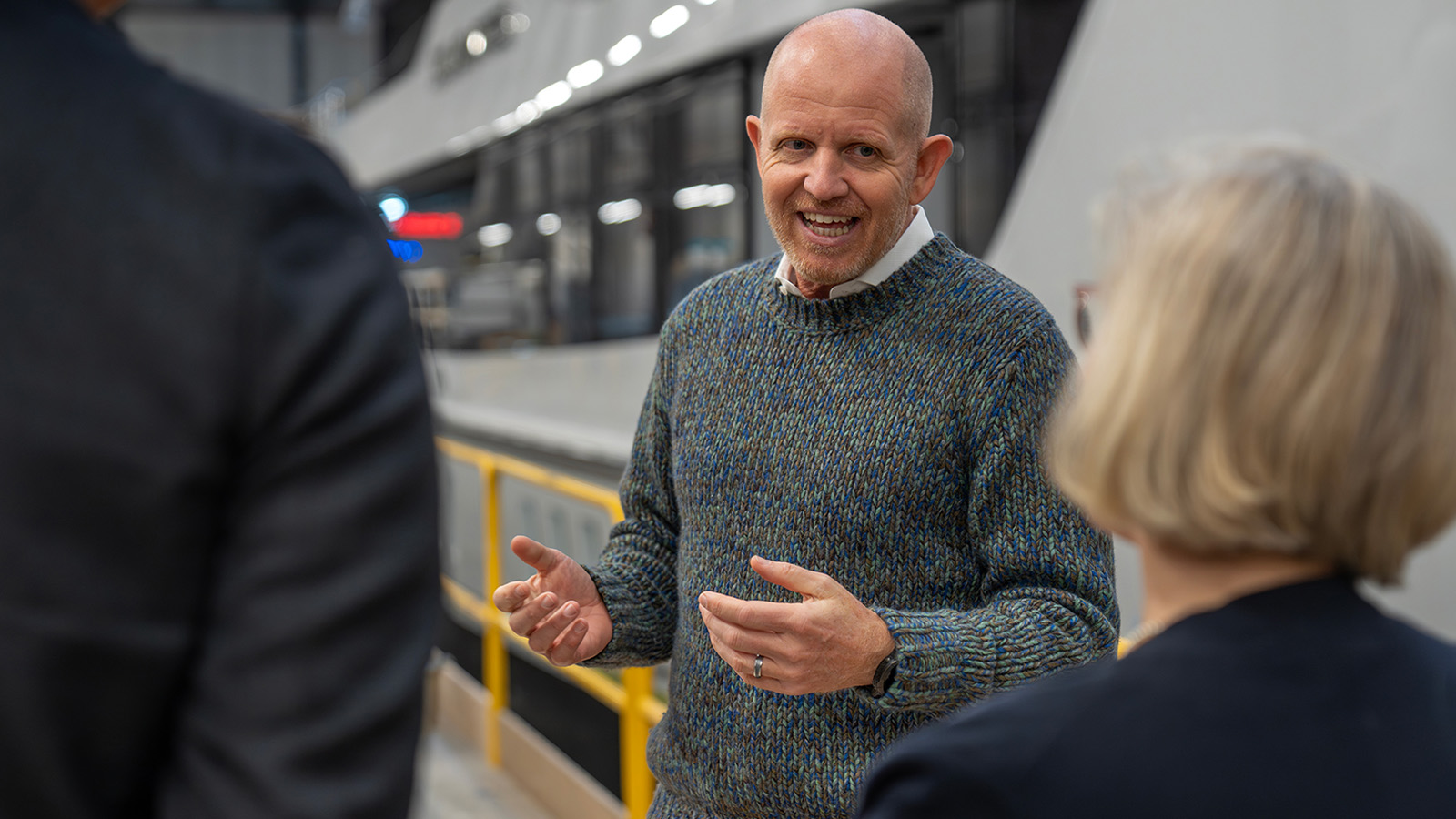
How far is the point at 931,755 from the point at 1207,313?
349 mm

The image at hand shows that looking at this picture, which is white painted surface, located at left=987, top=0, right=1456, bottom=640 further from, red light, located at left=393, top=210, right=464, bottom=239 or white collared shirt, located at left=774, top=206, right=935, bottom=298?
red light, located at left=393, top=210, right=464, bottom=239

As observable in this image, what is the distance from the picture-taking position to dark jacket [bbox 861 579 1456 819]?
2.67 feet

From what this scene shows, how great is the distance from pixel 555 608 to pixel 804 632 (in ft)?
1.39

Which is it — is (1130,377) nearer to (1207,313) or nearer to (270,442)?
(1207,313)

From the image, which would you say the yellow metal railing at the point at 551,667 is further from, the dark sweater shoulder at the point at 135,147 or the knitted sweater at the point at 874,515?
the dark sweater shoulder at the point at 135,147

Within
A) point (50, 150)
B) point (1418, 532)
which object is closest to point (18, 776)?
point (50, 150)

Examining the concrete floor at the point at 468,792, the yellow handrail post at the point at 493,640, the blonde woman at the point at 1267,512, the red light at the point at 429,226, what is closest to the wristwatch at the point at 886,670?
the blonde woman at the point at 1267,512

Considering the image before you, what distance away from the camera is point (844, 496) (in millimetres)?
1580

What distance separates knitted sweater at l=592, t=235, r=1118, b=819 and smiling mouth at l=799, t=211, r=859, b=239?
0.31 ft

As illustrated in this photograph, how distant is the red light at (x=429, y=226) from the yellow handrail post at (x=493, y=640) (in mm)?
10753

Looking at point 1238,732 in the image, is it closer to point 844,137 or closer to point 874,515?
point 874,515

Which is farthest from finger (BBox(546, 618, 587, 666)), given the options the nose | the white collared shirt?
the nose

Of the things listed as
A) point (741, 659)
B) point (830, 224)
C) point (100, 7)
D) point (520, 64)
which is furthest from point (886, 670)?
point (520, 64)

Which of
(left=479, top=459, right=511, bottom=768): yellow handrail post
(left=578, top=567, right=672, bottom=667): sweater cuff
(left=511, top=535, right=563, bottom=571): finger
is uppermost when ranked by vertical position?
(left=511, top=535, right=563, bottom=571): finger
